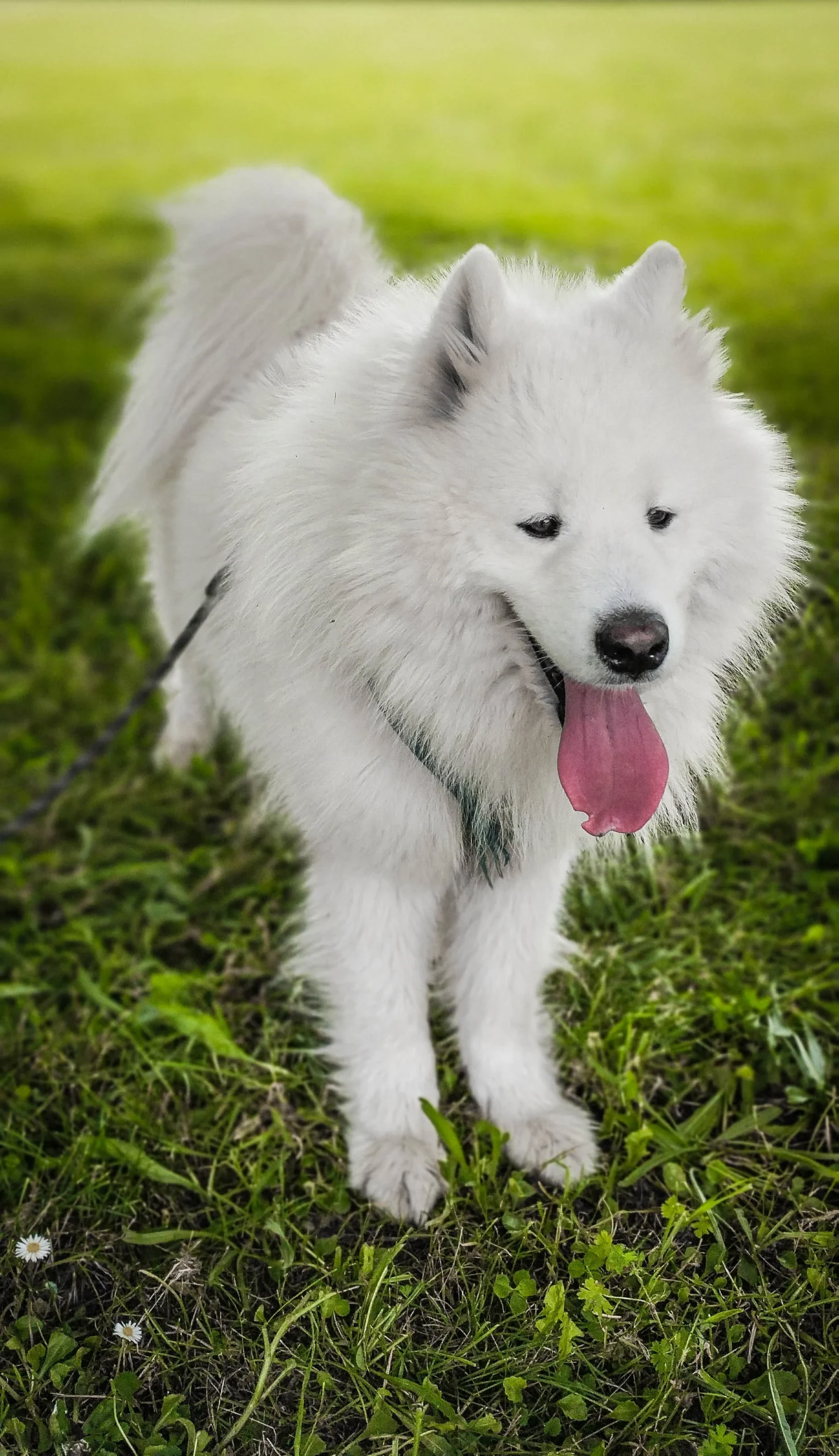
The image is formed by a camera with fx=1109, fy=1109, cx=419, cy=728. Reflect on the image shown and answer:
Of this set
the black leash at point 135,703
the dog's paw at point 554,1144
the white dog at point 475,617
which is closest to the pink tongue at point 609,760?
the white dog at point 475,617

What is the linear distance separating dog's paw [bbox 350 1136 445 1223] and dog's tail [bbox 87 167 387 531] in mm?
1826

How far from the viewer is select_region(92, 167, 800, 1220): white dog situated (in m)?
1.67

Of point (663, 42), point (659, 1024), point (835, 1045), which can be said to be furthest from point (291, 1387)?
point (663, 42)

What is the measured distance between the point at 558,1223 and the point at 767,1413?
0.46 metres

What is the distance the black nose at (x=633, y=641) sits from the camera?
1.60 meters

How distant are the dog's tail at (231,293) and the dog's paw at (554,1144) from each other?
6.14 ft

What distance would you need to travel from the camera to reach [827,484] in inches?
163

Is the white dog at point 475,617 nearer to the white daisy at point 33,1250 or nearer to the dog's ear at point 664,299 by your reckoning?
the dog's ear at point 664,299

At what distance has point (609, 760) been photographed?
183 centimetres

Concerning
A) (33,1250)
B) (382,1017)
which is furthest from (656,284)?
(33,1250)

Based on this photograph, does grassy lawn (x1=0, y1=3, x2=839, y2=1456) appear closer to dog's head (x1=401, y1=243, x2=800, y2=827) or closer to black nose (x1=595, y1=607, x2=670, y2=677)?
dog's head (x1=401, y1=243, x2=800, y2=827)

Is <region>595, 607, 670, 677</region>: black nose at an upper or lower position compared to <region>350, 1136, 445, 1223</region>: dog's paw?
upper

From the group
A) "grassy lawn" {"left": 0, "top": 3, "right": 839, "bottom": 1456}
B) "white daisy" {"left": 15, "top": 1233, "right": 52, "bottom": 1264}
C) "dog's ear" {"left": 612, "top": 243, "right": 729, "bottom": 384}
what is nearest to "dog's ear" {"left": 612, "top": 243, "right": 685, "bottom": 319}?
"dog's ear" {"left": 612, "top": 243, "right": 729, "bottom": 384}

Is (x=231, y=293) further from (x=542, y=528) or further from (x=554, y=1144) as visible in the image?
(x=554, y=1144)
